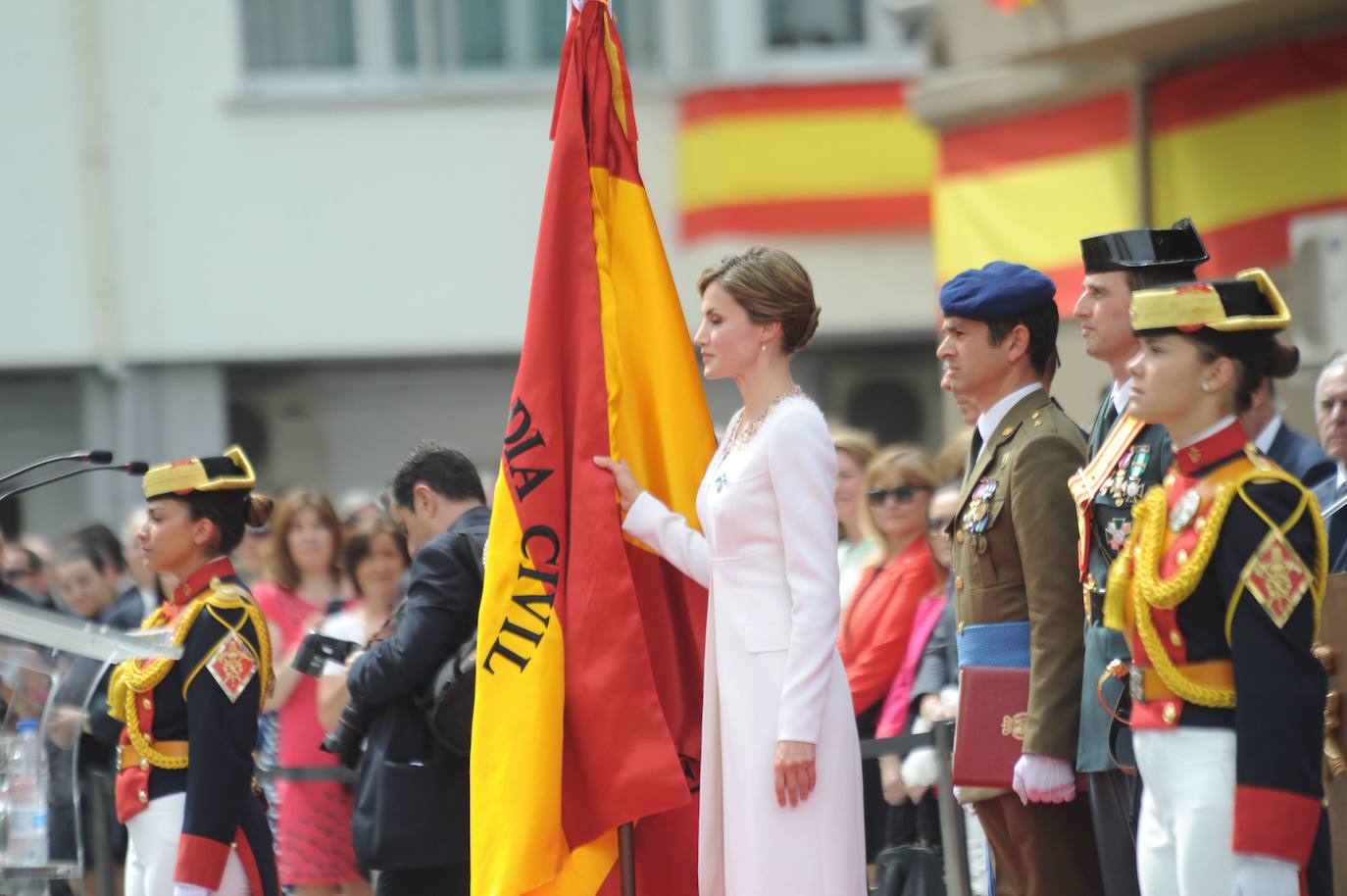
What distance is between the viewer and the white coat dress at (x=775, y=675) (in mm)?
4402

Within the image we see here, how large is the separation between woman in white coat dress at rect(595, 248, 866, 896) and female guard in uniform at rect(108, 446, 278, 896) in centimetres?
133

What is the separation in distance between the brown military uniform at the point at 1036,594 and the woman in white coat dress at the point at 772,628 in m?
0.35

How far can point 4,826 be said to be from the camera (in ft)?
18.0

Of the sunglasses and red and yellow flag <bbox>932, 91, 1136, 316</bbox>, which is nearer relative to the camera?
the sunglasses

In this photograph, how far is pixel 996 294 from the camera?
4.62 m

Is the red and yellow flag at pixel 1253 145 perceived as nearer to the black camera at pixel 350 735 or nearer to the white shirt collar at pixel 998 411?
the white shirt collar at pixel 998 411

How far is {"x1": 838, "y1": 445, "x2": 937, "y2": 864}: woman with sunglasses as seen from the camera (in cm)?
658

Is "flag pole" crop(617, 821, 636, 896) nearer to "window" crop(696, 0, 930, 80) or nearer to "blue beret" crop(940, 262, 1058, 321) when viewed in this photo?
"blue beret" crop(940, 262, 1058, 321)

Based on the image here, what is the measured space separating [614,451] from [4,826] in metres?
2.03

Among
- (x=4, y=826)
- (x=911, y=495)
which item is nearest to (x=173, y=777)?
(x=4, y=826)

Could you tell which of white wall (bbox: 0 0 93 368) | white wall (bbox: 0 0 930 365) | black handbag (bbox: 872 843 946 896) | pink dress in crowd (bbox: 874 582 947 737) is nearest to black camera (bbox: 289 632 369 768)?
black handbag (bbox: 872 843 946 896)

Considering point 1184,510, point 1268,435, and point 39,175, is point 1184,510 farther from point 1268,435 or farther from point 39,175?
point 39,175

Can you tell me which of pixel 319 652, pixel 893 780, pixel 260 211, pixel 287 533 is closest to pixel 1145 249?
pixel 893 780

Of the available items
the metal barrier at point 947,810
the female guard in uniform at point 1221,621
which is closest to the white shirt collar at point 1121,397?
the female guard in uniform at point 1221,621
